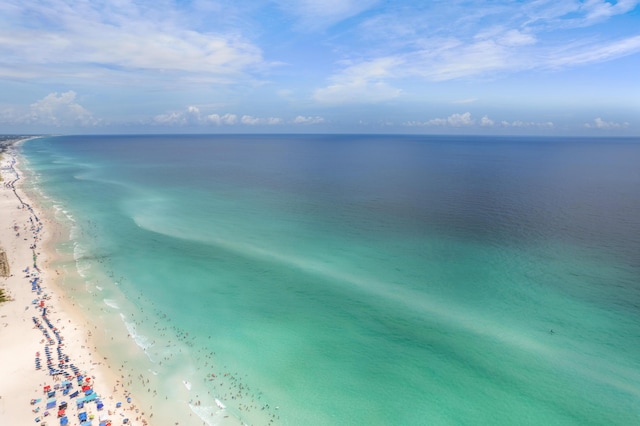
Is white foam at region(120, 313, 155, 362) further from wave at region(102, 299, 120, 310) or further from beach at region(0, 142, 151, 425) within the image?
wave at region(102, 299, 120, 310)

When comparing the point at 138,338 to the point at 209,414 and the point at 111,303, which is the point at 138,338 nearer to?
the point at 111,303

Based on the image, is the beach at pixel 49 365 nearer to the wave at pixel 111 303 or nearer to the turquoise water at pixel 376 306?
the turquoise water at pixel 376 306

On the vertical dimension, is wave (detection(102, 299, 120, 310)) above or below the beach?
above

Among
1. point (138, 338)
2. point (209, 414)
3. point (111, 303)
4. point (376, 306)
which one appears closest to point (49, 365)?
point (138, 338)

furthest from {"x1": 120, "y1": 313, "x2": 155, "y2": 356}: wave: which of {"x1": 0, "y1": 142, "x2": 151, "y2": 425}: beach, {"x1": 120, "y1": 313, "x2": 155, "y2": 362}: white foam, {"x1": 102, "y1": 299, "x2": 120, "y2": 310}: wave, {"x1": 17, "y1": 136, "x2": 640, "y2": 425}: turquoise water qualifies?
{"x1": 102, "y1": 299, "x2": 120, "y2": 310}: wave

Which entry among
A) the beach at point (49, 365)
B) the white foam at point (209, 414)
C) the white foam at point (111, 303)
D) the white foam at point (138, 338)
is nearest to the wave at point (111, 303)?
the white foam at point (111, 303)

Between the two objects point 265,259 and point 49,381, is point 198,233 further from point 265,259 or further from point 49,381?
point 49,381
